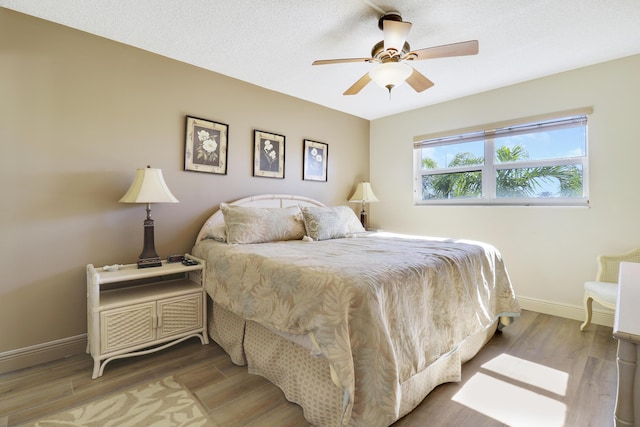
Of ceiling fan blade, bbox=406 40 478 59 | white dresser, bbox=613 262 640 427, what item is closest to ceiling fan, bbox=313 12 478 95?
ceiling fan blade, bbox=406 40 478 59

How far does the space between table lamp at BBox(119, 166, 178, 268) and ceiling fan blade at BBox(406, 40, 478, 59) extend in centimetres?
203

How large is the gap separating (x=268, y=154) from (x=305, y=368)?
2381 mm

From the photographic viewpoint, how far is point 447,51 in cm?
192

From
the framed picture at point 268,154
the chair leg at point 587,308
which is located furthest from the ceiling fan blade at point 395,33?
the chair leg at point 587,308

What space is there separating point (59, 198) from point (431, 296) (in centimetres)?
266

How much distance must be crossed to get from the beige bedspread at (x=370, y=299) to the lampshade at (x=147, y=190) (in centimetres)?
56

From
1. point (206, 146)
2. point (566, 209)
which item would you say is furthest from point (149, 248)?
point (566, 209)

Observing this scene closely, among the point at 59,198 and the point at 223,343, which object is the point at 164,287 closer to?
the point at 223,343

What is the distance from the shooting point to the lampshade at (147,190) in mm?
2123

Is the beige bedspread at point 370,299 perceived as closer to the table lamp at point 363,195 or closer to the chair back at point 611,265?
the chair back at point 611,265

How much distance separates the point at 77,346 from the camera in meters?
2.17

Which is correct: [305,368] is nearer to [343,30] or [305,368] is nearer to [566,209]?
[343,30]

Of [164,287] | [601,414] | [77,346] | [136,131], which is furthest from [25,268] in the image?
[601,414]

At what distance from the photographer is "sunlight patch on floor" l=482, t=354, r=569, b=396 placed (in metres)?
1.78
